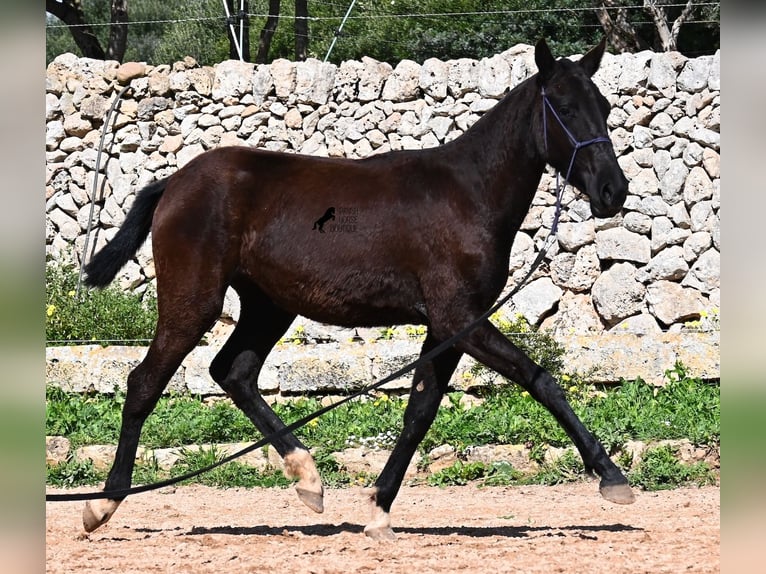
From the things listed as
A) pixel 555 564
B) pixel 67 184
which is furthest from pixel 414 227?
pixel 67 184

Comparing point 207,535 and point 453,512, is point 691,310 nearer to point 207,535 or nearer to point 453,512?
point 453,512

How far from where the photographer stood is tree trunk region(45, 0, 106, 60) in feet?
62.7

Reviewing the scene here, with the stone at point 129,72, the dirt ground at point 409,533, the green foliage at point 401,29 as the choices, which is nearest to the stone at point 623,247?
the dirt ground at point 409,533

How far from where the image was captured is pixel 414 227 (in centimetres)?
543

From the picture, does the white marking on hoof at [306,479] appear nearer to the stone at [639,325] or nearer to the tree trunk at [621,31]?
the stone at [639,325]

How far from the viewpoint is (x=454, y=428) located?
777cm

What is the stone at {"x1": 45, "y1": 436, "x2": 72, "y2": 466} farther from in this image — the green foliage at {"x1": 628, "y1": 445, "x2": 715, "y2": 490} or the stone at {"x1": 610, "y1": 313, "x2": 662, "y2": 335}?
the stone at {"x1": 610, "y1": 313, "x2": 662, "y2": 335}

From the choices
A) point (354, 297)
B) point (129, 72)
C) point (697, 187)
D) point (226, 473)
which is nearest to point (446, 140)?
point (697, 187)

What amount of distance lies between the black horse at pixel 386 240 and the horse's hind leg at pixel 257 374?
0.04ft

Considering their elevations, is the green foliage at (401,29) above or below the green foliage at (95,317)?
above

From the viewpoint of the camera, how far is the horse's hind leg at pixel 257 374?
5.69 metres

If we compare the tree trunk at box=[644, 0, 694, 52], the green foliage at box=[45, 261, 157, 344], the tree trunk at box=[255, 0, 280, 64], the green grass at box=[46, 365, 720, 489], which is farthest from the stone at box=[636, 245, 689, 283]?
the tree trunk at box=[255, 0, 280, 64]

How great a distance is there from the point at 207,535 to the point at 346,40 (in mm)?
21716
